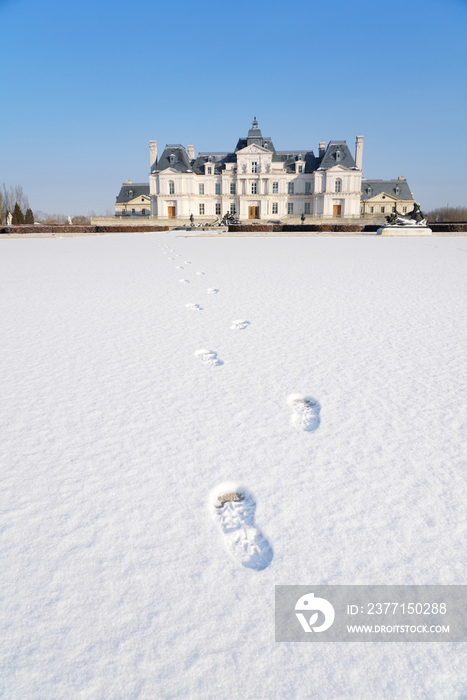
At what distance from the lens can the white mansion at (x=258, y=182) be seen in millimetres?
49469

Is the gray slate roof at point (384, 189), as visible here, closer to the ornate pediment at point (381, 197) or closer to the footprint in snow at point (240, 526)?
the ornate pediment at point (381, 197)

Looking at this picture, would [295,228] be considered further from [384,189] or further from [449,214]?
[449,214]

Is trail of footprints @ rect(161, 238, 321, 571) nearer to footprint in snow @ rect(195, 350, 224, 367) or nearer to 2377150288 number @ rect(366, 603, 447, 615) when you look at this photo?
2377150288 number @ rect(366, 603, 447, 615)

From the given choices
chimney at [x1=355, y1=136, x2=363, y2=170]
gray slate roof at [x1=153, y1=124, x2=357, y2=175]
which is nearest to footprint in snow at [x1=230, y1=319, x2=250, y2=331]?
Result: gray slate roof at [x1=153, y1=124, x2=357, y2=175]

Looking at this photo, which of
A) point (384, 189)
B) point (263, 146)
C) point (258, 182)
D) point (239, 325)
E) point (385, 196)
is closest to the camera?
point (239, 325)

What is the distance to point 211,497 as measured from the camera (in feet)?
5.82

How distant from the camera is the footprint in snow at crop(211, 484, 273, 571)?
1.49 metres

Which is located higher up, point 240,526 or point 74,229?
point 74,229

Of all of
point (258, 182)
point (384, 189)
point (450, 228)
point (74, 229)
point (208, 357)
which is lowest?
point (208, 357)

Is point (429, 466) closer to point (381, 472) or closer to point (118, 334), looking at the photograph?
point (381, 472)

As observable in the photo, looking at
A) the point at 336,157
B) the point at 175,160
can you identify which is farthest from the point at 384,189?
the point at 175,160

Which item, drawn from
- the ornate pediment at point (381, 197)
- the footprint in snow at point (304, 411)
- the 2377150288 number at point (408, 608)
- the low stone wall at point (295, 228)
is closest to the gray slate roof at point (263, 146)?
the ornate pediment at point (381, 197)

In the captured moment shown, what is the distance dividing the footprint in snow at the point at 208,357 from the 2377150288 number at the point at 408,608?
2105 mm

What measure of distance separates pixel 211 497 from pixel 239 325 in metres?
2.72
